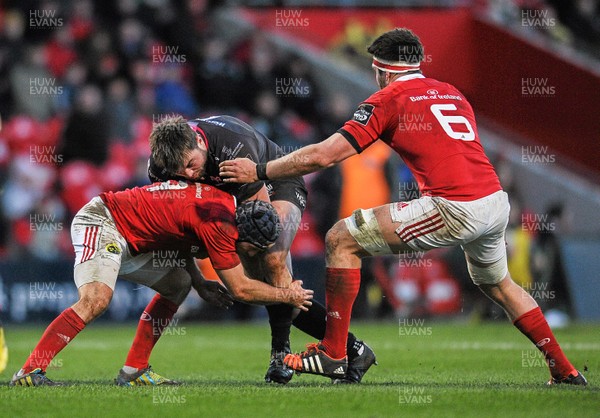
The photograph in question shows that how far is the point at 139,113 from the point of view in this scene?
656 inches

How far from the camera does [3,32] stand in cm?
1709

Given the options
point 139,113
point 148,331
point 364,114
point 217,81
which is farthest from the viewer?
point 217,81

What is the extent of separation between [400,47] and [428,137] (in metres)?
0.71

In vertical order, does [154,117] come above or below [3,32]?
below

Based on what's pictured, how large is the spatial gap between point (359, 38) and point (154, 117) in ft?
14.3

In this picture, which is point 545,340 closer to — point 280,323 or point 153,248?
point 280,323

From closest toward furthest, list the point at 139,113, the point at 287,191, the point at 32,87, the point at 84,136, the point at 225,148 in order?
the point at 225,148 < the point at 287,191 < the point at 84,136 < the point at 32,87 < the point at 139,113

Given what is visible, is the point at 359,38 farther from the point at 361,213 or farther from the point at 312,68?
the point at 361,213

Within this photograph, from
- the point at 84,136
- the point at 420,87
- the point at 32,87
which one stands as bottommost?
the point at 84,136

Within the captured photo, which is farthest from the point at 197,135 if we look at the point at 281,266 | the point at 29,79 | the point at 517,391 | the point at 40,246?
the point at 29,79

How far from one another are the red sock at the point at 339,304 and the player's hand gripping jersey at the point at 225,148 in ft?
3.33

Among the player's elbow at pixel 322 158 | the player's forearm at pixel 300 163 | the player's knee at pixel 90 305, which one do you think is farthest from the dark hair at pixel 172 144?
the player's knee at pixel 90 305

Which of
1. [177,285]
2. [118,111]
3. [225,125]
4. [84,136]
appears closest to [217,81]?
[118,111]

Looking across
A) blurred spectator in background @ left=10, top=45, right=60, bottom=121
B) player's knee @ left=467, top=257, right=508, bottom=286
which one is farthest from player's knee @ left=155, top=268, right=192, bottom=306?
blurred spectator in background @ left=10, top=45, right=60, bottom=121
